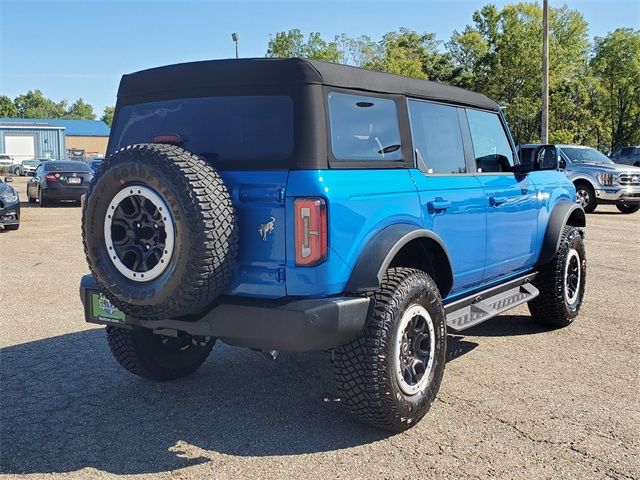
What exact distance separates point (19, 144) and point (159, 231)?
74.8m

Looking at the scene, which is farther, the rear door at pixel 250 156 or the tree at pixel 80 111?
the tree at pixel 80 111

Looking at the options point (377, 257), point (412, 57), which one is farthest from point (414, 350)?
point (412, 57)

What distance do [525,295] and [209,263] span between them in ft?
10.3

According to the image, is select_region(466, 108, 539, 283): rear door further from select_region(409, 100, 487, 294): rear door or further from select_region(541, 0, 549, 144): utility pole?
select_region(541, 0, 549, 144): utility pole

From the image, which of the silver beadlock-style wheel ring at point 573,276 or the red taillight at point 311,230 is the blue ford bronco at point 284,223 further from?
the silver beadlock-style wheel ring at point 573,276

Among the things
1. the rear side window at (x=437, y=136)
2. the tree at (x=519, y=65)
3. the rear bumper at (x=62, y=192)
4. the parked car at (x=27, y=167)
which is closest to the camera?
the rear side window at (x=437, y=136)

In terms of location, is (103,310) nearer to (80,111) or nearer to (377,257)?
(377,257)

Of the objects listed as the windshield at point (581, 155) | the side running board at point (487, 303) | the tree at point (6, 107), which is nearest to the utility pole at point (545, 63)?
the windshield at point (581, 155)

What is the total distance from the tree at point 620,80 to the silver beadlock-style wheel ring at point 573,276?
44159 millimetres

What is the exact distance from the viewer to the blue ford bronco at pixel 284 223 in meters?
3.11

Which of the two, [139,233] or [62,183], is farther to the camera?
[62,183]

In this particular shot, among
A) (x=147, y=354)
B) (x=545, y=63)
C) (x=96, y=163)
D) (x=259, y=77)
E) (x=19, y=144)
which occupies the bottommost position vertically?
(x=147, y=354)

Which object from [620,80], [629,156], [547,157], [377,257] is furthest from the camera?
[620,80]

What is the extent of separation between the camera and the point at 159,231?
124 inches
